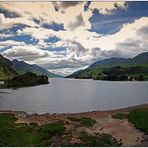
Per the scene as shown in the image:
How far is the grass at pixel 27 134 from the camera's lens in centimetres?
3164

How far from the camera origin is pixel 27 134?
35.3 m

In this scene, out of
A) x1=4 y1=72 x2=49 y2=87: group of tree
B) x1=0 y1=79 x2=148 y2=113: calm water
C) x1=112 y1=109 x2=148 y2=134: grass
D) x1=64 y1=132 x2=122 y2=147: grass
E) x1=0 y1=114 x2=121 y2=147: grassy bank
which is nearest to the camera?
x1=64 y1=132 x2=122 y2=147: grass

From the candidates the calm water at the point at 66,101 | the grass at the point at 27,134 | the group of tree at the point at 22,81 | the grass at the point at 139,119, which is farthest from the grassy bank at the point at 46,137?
the group of tree at the point at 22,81

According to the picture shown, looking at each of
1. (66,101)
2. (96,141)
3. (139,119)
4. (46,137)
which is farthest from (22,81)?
(96,141)

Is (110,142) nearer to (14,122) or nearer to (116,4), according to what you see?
(14,122)

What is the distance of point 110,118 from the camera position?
47.2 m

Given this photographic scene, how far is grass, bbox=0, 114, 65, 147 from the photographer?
1246 inches

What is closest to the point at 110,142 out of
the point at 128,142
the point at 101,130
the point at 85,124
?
the point at 128,142

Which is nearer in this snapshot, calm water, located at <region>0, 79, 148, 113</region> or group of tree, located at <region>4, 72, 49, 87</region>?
calm water, located at <region>0, 79, 148, 113</region>

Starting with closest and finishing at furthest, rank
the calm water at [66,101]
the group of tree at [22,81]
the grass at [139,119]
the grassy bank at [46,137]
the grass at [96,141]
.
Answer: the grass at [96,141] → the grassy bank at [46,137] → the grass at [139,119] → the calm water at [66,101] → the group of tree at [22,81]

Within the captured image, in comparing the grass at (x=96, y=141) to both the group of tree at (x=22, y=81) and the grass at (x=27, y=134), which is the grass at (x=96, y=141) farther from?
the group of tree at (x=22, y=81)

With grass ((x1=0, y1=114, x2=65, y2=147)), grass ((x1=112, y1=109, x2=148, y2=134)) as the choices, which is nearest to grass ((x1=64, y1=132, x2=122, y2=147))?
grass ((x1=0, y1=114, x2=65, y2=147))

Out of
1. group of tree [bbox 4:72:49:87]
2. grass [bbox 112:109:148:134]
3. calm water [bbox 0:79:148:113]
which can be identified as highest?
group of tree [bbox 4:72:49:87]

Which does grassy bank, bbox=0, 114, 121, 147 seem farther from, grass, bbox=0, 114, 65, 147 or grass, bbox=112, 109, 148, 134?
grass, bbox=112, 109, 148, 134
